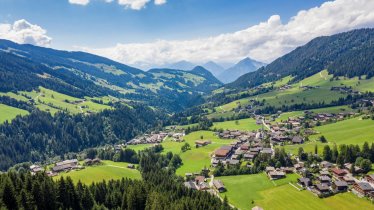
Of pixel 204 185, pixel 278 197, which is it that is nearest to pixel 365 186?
pixel 278 197

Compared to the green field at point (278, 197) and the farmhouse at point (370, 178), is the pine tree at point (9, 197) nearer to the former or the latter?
the green field at point (278, 197)

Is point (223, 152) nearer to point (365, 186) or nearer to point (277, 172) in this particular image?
point (277, 172)

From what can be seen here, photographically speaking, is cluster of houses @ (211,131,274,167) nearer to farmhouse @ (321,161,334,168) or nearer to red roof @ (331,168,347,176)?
farmhouse @ (321,161,334,168)

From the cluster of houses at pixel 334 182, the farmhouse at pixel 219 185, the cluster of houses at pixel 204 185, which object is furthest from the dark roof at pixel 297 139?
the farmhouse at pixel 219 185

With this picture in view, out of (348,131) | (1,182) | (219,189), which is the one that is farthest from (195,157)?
(1,182)

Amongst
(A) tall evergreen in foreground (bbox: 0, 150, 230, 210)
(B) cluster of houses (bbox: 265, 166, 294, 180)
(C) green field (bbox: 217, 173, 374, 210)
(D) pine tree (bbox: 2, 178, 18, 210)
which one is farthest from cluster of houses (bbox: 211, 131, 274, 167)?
(D) pine tree (bbox: 2, 178, 18, 210)
